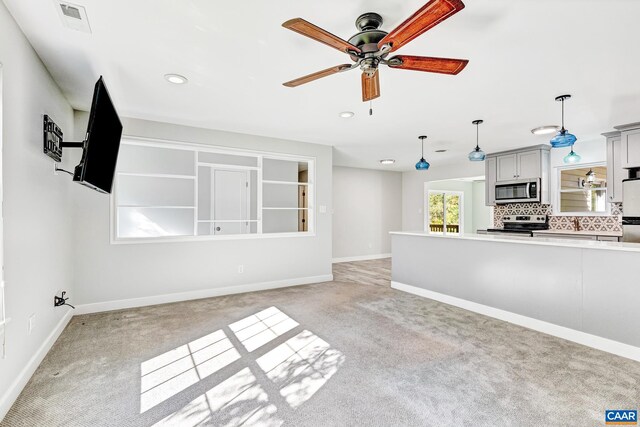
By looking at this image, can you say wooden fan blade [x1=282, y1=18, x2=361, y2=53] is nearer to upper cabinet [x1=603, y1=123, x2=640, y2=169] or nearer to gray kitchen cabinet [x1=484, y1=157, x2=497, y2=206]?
upper cabinet [x1=603, y1=123, x2=640, y2=169]

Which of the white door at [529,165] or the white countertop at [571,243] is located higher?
the white door at [529,165]

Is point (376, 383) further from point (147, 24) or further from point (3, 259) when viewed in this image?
point (147, 24)

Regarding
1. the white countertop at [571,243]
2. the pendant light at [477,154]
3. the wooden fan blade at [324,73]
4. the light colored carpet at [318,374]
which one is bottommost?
the light colored carpet at [318,374]

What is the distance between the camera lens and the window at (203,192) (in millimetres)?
4902

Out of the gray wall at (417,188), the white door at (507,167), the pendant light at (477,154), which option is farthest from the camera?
the gray wall at (417,188)

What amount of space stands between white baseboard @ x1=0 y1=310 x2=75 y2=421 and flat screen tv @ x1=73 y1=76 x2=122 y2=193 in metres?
1.38

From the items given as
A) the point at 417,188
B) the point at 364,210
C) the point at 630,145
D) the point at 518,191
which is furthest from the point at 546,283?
the point at 417,188

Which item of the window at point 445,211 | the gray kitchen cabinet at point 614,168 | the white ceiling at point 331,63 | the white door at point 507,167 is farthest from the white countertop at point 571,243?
the window at point 445,211

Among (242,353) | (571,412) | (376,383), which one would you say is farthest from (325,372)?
(571,412)

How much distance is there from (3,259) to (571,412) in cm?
357

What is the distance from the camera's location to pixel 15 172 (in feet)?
6.79

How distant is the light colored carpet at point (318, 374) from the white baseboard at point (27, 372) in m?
0.05

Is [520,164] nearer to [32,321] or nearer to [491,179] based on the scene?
[491,179]

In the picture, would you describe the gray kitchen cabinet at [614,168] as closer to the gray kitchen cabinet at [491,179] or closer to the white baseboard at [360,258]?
the gray kitchen cabinet at [491,179]
